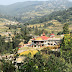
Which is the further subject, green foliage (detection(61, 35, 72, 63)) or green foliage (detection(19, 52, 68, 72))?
green foliage (detection(61, 35, 72, 63))

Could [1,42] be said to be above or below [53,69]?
below

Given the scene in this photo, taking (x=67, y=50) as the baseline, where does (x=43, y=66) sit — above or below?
above

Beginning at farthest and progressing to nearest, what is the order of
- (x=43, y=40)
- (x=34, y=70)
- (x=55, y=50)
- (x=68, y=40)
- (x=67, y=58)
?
1. (x=43, y=40)
2. (x=68, y=40)
3. (x=55, y=50)
4. (x=67, y=58)
5. (x=34, y=70)

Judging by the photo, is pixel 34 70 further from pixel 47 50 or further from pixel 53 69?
pixel 47 50

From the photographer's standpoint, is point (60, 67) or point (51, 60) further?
point (51, 60)

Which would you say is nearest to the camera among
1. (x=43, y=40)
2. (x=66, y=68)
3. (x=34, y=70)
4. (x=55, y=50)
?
(x=34, y=70)

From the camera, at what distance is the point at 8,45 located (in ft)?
303

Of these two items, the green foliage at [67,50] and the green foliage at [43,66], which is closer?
the green foliage at [43,66]

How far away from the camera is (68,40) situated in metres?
49.9

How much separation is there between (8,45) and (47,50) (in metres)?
49.8

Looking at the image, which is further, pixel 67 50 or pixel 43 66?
pixel 67 50

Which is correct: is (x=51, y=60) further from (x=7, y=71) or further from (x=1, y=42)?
(x=1, y=42)

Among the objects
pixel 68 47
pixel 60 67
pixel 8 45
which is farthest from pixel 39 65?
pixel 8 45

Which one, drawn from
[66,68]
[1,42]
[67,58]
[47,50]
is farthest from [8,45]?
[66,68]
